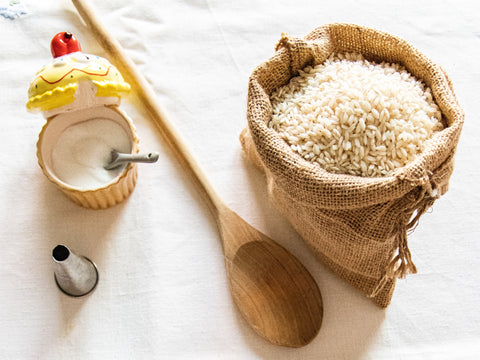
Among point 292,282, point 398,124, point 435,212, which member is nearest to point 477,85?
point 435,212

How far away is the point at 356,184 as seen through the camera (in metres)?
0.53

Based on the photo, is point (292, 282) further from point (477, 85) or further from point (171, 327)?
point (477, 85)

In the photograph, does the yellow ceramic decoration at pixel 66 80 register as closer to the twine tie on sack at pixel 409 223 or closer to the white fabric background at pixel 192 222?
the white fabric background at pixel 192 222

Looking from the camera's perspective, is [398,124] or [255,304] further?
[255,304]

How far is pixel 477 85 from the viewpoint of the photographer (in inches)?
32.5

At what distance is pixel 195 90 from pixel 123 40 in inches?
6.6

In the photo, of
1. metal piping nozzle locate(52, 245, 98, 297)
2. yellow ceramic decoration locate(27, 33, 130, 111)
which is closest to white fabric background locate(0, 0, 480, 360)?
metal piping nozzle locate(52, 245, 98, 297)

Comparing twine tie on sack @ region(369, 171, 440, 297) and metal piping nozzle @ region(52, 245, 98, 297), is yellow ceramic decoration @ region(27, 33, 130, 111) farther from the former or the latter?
twine tie on sack @ region(369, 171, 440, 297)

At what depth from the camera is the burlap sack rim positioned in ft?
1.71

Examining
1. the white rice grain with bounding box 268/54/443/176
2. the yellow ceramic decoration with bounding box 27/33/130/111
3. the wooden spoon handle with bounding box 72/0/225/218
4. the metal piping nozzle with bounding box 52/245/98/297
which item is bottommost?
the metal piping nozzle with bounding box 52/245/98/297

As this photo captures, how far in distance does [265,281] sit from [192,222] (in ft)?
0.48

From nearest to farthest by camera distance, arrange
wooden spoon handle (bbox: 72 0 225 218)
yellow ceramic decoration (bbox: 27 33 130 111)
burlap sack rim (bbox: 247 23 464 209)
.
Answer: burlap sack rim (bbox: 247 23 464 209) → yellow ceramic decoration (bbox: 27 33 130 111) → wooden spoon handle (bbox: 72 0 225 218)

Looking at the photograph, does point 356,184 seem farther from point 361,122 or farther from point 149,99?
point 149,99

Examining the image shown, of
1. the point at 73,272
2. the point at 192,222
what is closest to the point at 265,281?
the point at 192,222
